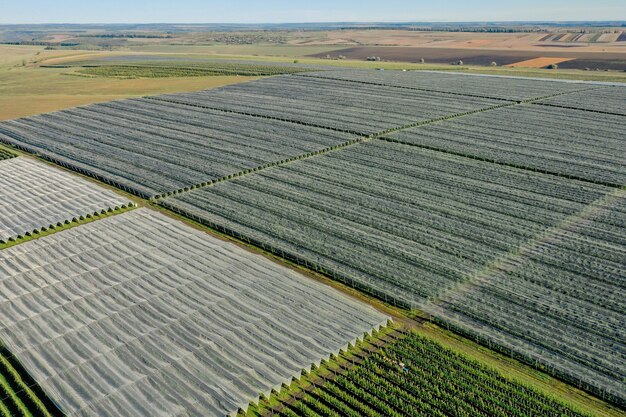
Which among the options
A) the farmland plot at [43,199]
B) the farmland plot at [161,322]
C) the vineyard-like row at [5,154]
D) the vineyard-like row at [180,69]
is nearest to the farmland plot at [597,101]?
the vineyard-like row at [180,69]

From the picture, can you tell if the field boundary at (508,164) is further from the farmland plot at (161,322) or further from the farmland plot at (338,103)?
the farmland plot at (161,322)

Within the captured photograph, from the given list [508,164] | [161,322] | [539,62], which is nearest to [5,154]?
[161,322]

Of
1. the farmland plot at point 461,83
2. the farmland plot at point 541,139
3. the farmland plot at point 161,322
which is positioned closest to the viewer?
the farmland plot at point 161,322

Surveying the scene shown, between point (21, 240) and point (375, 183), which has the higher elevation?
point (375, 183)

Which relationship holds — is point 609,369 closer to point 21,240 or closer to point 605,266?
point 605,266

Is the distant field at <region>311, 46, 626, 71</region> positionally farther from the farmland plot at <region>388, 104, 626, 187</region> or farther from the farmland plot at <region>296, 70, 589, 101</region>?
the farmland plot at <region>388, 104, 626, 187</region>

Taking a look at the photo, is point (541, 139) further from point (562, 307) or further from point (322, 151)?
point (562, 307)

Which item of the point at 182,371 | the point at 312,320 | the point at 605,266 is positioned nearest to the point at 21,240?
the point at 182,371
